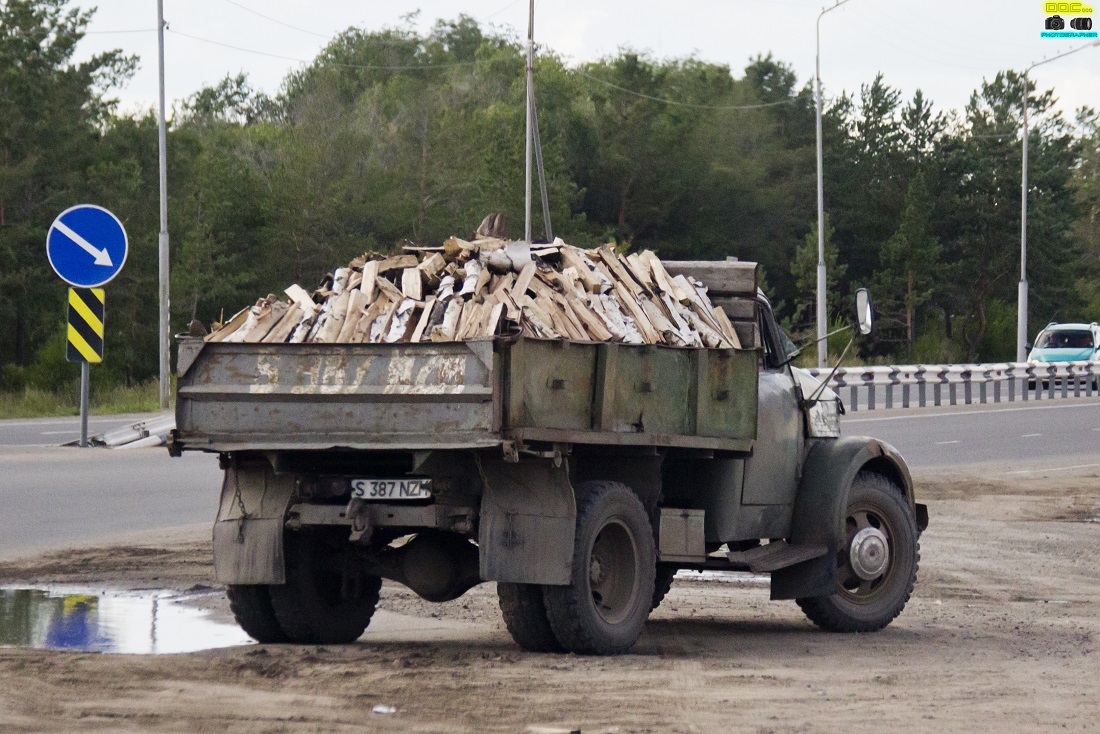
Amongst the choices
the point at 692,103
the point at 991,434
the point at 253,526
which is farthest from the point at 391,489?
the point at 692,103

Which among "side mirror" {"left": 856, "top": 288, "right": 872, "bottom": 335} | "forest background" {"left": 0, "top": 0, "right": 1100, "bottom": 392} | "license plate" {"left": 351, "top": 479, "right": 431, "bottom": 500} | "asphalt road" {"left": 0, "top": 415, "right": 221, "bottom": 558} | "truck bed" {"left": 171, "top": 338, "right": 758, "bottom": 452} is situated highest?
"forest background" {"left": 0, "top": 0, "right": 1100, "bottom": 392}

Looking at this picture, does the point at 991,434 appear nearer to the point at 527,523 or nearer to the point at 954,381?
the point at 954,381

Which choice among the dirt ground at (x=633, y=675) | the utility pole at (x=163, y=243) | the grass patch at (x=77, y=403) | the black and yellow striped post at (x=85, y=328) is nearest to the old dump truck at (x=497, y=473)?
the dirt ground at (x=633, y=675)

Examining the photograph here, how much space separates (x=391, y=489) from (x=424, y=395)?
61cm

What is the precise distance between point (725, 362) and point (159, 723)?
3.78m

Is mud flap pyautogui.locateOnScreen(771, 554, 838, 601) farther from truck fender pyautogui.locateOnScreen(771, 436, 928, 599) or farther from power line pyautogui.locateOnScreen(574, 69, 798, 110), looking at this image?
power line pyautogui.locateOnScreen(574, 69, 798, 110)

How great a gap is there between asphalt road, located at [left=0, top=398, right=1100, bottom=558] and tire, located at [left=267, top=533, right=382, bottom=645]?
443 cm

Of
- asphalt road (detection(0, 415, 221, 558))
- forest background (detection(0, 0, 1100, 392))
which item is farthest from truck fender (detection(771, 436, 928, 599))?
forest background (detection(0, 0, 1100, 392))

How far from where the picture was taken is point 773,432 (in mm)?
9672

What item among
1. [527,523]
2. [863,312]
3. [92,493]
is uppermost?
[863,312]

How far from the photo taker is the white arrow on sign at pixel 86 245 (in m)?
19.6

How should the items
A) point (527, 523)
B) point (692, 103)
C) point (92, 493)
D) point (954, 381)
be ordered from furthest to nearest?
point (692, 103), point (954, 381), point (92, 493), point (527, 523)

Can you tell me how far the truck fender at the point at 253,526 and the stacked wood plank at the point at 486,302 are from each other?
0.66 metres

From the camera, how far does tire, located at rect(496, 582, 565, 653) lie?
8.24 m
